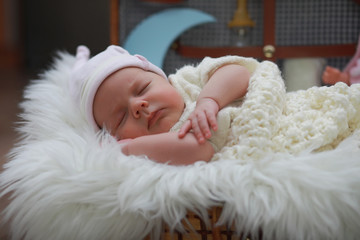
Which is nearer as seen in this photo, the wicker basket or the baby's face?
the wicker basket

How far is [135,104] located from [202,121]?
118 mm

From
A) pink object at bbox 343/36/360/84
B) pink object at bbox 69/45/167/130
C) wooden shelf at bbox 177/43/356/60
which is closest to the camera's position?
pink object at bbox 69/45/167/130

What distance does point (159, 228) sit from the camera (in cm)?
52

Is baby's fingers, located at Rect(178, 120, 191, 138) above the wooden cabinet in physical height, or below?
below

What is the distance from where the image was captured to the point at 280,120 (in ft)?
2.07

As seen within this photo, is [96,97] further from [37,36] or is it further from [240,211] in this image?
[37,36]

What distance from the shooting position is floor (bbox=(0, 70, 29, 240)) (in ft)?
3.47

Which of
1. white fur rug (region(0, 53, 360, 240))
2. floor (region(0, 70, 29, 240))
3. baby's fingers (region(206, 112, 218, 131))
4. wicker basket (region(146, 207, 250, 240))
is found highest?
baby's fingers (region(206, 112, 218, 131))

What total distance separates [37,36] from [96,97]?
259 cm

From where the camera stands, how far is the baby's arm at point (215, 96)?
1.95ft

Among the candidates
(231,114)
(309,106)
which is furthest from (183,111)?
(309,106)

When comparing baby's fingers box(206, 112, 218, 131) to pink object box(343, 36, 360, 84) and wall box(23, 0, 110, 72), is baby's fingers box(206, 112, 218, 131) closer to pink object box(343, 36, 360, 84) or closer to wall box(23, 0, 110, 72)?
pink object box(343, 36, 360, 84)

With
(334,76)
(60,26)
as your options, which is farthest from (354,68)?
(60,26)

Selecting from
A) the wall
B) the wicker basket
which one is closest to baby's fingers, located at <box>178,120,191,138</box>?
the wicker basket
